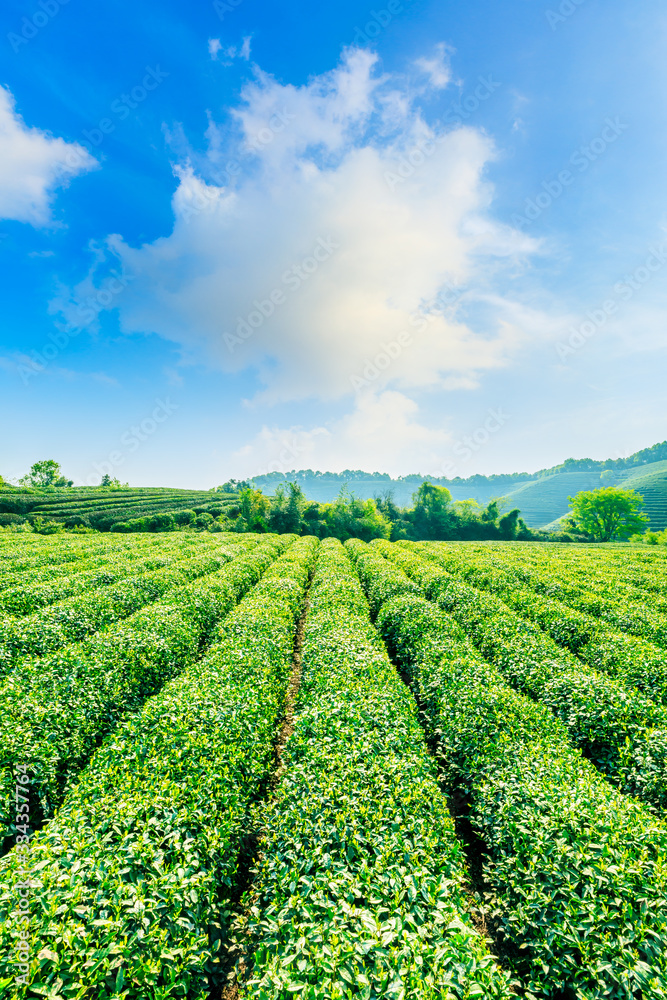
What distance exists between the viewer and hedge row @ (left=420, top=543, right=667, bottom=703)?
30.0ft

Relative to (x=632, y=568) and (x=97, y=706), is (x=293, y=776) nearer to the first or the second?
(x=97, y=706)

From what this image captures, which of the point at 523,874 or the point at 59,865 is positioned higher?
the point at 59,865

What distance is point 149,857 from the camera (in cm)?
415

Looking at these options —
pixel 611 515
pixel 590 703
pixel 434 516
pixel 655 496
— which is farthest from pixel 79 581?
pixel 655 496

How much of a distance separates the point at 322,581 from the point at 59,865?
13517mm

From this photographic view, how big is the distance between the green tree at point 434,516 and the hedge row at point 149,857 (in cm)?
6082

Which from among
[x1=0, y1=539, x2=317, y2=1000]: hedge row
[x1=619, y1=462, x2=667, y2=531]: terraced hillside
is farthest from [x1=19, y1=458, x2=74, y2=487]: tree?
[x1=619, y1=462, x2=667, y2=531]: terraced hillside

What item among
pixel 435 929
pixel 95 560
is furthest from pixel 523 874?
pixel 95 560

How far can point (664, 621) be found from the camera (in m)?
12.9

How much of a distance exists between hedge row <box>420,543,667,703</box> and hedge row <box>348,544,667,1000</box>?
3718mm

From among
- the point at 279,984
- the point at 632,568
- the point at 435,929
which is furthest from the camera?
the point at 632,568

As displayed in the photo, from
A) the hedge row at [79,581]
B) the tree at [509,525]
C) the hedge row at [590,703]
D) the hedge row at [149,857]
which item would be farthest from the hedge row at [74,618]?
the tree at [509,525]

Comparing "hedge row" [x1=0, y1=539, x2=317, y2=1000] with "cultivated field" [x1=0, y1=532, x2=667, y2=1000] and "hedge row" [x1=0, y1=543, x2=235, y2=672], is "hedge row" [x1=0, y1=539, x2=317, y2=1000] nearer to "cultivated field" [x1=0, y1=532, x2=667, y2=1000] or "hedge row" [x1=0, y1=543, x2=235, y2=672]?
"cultivated field" [x1=0, y1=532, x2=667, y2=1000]

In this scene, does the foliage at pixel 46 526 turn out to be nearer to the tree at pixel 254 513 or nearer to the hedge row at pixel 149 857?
the tree at pixel 254 513
